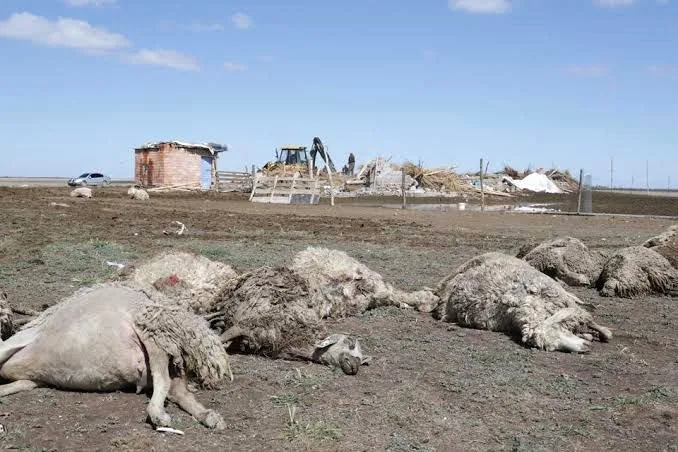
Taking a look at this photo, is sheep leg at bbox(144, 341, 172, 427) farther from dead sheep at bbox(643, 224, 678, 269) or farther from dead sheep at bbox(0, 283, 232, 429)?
dead sheep at bbox(643, 224, 678, 269)

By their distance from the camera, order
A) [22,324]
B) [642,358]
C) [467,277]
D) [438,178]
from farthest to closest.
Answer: [438,178] < [467,277] < [642,358] < [22,324]

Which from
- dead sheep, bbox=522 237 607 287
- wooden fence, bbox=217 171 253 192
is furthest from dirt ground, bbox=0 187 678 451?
wooden fence, bbox=217 171 253 192

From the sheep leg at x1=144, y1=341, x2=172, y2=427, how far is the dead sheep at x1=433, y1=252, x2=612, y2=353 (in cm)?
377

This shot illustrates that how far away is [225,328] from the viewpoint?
6836 mm

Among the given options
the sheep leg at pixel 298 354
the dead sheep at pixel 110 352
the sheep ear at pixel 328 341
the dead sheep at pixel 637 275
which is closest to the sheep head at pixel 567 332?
the sheep ear at pixel 328 341

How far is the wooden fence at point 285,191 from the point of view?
4006 cm

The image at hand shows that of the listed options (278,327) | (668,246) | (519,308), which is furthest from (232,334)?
(668,246)

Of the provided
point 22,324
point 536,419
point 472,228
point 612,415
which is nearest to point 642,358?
point 612,415

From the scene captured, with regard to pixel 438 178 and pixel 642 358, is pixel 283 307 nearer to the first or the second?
pixel 642 358

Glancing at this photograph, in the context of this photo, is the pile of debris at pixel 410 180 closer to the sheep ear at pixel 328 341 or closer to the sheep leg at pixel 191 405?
the sheep ear at pixel 328 341

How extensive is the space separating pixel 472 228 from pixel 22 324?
1753cm

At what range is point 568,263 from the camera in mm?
11117

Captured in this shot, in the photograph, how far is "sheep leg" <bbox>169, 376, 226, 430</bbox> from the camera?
501cm

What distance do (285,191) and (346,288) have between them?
32606 millimetres
